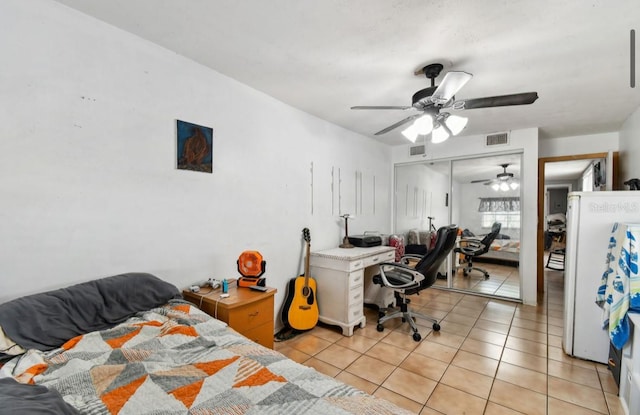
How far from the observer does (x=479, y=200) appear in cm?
441

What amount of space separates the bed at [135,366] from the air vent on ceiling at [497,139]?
13.8 ft

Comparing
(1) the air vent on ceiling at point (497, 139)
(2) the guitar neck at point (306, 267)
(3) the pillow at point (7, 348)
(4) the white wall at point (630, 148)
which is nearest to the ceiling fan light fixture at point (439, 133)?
(2) the guitar neck at point (306, 267)

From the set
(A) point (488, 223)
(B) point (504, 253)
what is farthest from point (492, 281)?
(A) point (488, 223)

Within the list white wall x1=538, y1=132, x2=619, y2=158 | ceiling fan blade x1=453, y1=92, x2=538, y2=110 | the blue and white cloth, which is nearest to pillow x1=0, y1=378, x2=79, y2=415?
ceiling fan blade x1=453, y1=92, x2=538, y2=110

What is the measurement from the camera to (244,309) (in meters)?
2.04

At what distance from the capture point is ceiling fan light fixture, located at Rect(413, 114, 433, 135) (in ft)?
7.51

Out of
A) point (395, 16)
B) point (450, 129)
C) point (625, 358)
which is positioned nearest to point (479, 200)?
point (450, 129)

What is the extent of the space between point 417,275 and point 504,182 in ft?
7.80

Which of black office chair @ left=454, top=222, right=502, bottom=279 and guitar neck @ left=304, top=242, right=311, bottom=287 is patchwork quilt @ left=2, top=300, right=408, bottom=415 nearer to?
guitar neck @ left=304, top=242, right=311, bottom=287

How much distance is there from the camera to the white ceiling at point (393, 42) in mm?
1625

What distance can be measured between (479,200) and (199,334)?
4317 millimetres

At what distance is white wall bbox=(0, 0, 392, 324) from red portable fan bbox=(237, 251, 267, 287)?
257mm

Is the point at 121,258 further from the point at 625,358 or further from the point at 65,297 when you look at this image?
the point at 625,358

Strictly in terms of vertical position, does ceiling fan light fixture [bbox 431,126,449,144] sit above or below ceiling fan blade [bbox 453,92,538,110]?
below
